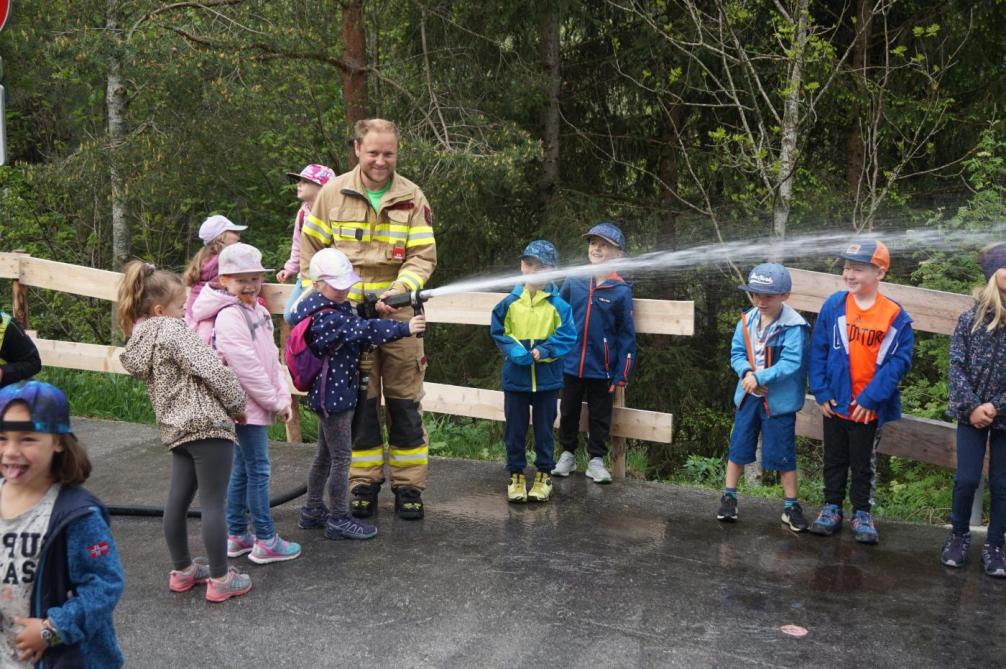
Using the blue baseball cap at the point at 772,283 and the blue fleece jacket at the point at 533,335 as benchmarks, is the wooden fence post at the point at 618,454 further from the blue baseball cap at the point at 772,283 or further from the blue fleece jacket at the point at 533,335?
the blue baseball cap at the point at 772,283

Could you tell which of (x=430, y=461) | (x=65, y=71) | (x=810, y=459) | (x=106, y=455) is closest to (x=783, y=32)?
(x=810, y=459)

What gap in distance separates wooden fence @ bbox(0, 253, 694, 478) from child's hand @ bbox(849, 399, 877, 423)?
140 cm

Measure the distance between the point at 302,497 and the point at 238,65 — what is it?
679 centimetres

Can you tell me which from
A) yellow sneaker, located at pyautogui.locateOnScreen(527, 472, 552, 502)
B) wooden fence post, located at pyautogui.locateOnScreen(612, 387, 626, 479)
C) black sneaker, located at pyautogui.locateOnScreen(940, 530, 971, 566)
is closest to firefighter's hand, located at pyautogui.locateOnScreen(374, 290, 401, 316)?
yellow sneaker, located at pyautogui.locateOnScreen(527, 472, 552, 502)

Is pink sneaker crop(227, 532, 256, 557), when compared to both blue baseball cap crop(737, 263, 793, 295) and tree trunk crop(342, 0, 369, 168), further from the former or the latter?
tree trunk crop(342, 0, 369, 168)

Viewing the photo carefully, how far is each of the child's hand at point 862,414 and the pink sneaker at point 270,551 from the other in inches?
126

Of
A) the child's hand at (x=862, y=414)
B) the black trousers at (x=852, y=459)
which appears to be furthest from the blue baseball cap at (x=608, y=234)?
the child's hand at (x=862, y=414)

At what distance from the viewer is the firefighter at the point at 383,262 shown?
218 inches

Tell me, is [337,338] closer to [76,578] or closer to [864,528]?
[76,578]

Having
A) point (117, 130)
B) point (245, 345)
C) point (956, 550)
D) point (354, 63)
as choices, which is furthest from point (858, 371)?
point (117, 130)

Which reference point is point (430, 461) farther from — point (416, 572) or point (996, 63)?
point (996, 63)

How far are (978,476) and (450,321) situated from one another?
3682 millimetres

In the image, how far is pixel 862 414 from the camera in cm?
545

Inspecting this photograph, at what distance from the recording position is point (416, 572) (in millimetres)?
5012
